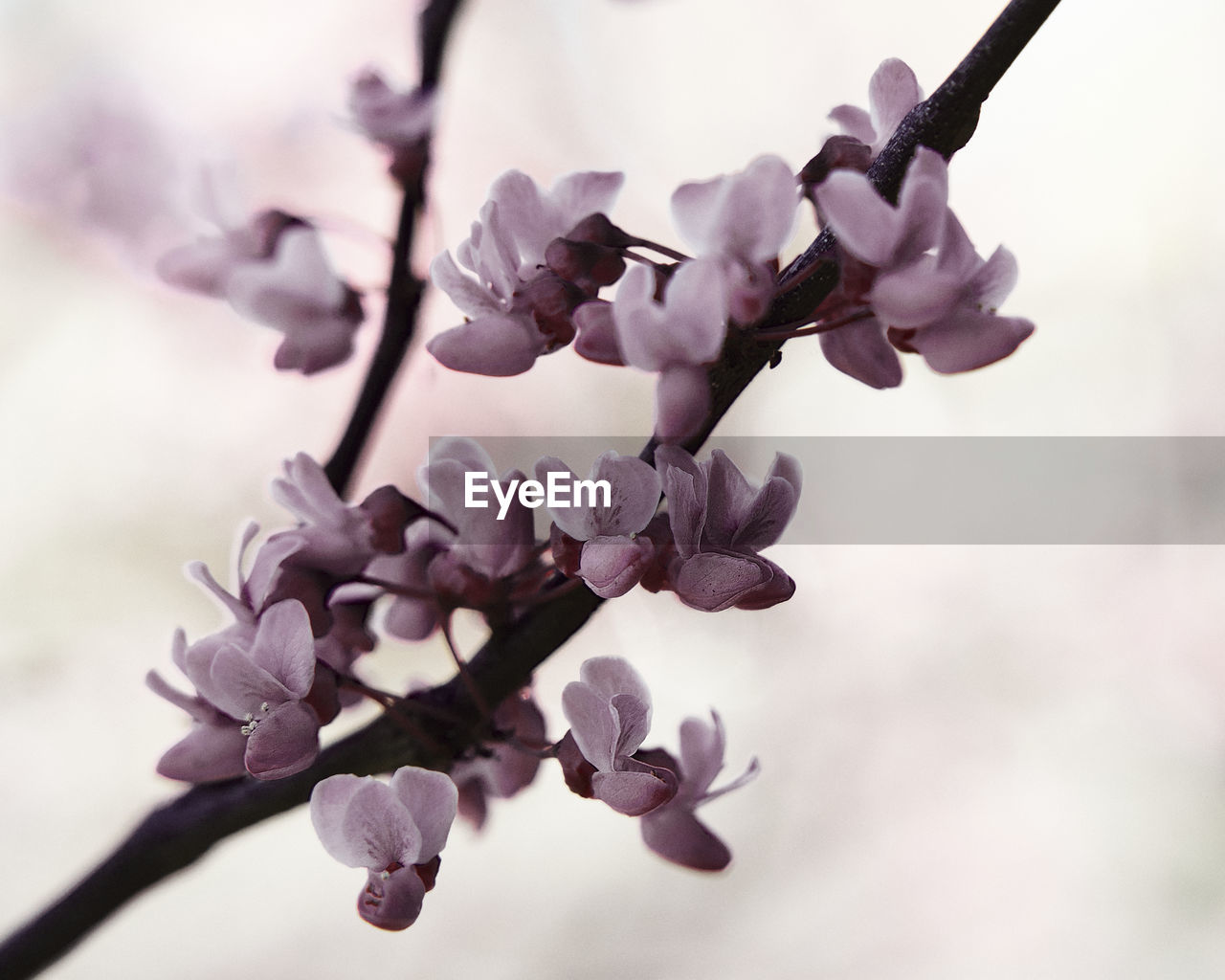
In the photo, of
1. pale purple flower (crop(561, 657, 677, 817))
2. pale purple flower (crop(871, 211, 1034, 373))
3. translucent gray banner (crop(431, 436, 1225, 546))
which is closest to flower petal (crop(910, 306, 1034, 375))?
pale purple flower (crop(871, 211, 1034, 373))

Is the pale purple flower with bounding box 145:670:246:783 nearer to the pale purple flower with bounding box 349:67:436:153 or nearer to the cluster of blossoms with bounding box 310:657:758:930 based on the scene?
the cluster of blossoms with bounding box 310:657:758:930

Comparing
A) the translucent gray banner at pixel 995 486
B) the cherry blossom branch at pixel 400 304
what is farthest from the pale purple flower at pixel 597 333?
the translucent gray banner at pixel 995 486

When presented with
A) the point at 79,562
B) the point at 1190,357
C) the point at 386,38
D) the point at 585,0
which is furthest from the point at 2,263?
the point at 1190,357

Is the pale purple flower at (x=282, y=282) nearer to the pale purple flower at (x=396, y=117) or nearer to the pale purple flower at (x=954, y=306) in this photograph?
the pale purple flower at (x=396, y=117)

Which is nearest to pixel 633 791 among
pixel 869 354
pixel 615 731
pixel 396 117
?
pixel 615 731

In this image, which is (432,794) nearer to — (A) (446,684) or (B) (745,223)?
(A) (446,684)

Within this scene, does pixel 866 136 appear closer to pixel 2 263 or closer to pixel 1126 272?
pixel 1126 272

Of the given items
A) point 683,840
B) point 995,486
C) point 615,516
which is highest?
point 615,516
